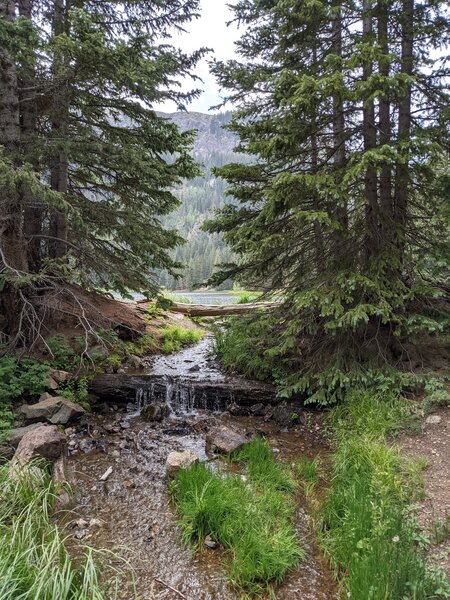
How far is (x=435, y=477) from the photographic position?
397 cm

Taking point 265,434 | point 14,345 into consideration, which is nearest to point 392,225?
point 265,434

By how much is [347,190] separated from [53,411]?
6215 mm

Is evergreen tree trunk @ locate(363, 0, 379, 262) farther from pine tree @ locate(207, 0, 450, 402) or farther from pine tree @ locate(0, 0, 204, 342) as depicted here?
pine tree @ locate(0, 0, 204, 342)

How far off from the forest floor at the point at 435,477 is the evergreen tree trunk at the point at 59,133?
6397 millimetres

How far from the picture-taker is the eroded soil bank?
318 centimetres

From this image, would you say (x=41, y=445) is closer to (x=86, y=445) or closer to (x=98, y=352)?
(x=86, y=445)

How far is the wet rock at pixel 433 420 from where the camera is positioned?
4.91m

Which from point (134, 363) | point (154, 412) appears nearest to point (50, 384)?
point (154, 412)

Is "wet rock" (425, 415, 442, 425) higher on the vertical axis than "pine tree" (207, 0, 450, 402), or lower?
lower

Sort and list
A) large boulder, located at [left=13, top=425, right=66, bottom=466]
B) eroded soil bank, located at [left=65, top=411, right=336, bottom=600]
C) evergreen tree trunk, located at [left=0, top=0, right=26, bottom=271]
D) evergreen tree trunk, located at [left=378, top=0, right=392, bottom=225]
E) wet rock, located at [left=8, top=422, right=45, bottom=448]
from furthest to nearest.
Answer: evergreen tree trunk, located at [left=0, top=0, right=26, bottom=271] → evergreen tree trunk, located at [left=378, top=0, right=392, bottom=225] → wet rock, located at [left=8, top=422, right=45, bottom=448] → large boulder, located at [left=13, top=425, right=66, bottom=466] → eroded soil bank, located at [left=65, top=411, right=336, bottom=600]

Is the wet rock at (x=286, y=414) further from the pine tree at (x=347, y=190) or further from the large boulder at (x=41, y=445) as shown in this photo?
the large boulder at (x=41, y=445)

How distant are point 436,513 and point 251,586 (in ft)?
6.28

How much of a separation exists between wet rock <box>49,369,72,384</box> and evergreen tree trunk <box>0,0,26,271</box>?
2054 mm

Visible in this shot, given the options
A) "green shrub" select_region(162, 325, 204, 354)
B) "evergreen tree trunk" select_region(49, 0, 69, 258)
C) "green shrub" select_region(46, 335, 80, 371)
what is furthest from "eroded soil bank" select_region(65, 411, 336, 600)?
"green shrub" select_region(162, 325, 204, 354)
